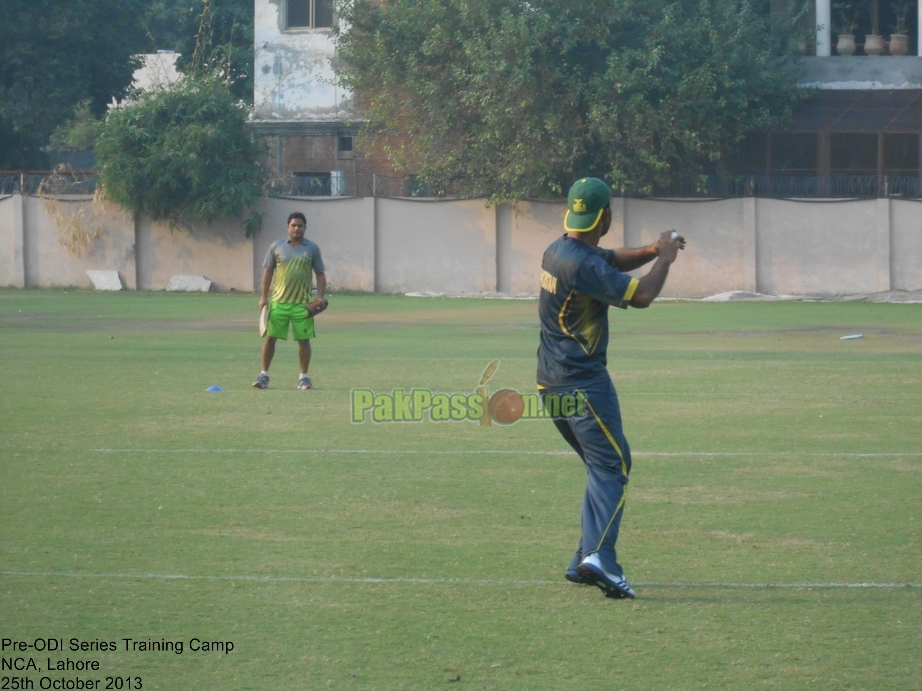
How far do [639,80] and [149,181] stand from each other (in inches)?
493

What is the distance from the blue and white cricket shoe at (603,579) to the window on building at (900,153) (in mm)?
30596

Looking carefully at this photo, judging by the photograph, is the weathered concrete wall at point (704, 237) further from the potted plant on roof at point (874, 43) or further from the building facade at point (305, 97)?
the building facade at point (305, 97)

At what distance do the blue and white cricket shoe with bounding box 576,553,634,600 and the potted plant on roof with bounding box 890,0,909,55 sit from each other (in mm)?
31948

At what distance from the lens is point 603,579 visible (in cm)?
546

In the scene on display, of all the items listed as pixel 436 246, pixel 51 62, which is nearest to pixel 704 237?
pixel 436 246

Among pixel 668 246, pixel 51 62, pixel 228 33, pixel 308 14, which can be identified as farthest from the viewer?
pixel 228 33

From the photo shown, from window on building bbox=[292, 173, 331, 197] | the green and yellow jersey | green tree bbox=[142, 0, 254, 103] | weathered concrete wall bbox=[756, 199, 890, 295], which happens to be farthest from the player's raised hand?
green tree bbox=[142, 0, 254, 103]

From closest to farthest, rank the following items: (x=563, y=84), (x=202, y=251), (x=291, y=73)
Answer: (x=563, y=84), (x=202, y=251), (x=291, y=73)

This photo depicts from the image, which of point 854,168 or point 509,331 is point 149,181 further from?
point 854,168

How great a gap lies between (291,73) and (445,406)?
91.9 feet

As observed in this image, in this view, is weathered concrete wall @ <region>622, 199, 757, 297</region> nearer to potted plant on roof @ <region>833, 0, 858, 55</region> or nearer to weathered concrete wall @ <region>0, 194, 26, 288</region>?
potted plant on roof @ <region>833, 0, 858, 55</region>

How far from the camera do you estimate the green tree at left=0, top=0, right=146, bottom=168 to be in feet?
127

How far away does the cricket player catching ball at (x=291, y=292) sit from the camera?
512 inches

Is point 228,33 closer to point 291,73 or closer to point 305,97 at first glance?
point 291,73
